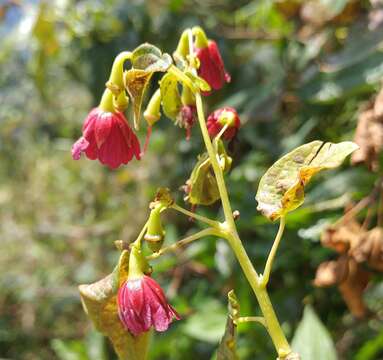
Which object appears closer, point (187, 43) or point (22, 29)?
point (187, 43)

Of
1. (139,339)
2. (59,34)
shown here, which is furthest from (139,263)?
(59,34)

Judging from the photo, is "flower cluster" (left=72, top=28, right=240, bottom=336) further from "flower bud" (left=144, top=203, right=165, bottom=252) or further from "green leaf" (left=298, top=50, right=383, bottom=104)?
"green leaf" (left=298, top=50, right=383, bottom=104)

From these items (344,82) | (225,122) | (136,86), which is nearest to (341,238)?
(344,82)

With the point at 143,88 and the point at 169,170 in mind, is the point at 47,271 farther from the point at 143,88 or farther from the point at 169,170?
the point at 143,88

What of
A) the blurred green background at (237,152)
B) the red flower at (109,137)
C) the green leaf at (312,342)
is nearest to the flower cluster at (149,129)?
the red flower at (109,137)

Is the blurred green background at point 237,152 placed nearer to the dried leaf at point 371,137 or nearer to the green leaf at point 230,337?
the dried leaf at point 371,137

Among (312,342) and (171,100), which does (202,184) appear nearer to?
(171,100)
